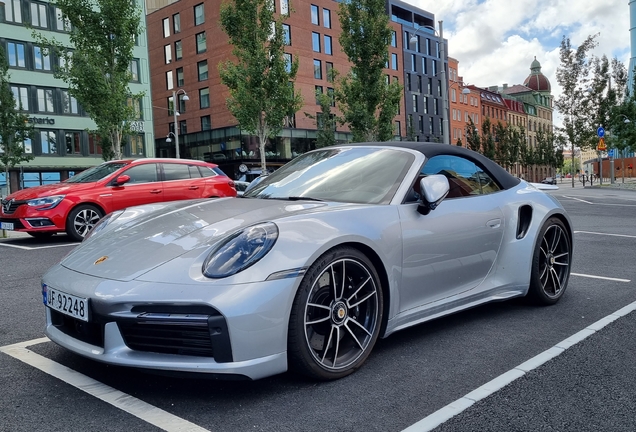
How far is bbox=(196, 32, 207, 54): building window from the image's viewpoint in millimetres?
50188

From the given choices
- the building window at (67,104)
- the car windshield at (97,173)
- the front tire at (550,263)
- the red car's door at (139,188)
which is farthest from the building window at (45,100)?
the front tire at (550,263)

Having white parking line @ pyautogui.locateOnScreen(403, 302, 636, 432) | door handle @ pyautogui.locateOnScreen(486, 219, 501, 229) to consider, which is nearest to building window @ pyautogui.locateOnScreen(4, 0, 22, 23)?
door handle @ pyautogui.locateOnScreen(486, 219, 501, 229)

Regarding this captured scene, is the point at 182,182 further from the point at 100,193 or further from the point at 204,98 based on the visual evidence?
the point at 204,98

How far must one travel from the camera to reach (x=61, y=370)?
3.02 metres

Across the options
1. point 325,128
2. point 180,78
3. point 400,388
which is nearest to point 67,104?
point 180,78

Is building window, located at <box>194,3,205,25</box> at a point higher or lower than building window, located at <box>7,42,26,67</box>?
higher

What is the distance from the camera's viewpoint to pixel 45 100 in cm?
4184

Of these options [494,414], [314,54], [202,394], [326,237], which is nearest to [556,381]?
[494,414]

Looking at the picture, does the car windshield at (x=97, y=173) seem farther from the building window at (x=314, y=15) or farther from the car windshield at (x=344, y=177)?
the building window at (x=314, y=15)

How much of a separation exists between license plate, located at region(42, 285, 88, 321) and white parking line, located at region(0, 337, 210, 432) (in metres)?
0.37

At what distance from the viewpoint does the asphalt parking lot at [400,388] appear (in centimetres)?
241

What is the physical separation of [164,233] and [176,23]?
178 ft

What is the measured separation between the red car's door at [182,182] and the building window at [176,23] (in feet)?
150

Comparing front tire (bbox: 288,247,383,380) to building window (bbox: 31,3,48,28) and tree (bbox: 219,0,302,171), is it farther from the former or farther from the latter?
building window (bbox: 31,3,48,28)
